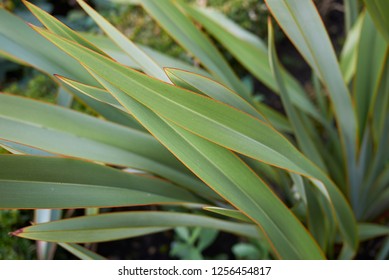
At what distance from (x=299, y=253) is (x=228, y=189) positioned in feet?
0.79

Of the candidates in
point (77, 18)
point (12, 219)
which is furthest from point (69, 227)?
point (77, 18)

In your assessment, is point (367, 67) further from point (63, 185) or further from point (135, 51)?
point (63, 185)

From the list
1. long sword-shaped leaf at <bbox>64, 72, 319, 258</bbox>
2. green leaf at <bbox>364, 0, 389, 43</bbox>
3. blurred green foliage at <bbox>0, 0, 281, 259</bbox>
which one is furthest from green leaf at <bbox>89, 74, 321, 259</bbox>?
blurred green foliage at <bbox>0, 0, 281, 259</bbox>

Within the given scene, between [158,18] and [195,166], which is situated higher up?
[158,18]

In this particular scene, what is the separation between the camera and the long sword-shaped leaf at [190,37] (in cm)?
95

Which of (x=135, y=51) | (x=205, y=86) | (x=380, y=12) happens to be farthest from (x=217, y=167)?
(x=380, y=12)

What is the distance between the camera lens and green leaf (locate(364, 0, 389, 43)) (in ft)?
2.41

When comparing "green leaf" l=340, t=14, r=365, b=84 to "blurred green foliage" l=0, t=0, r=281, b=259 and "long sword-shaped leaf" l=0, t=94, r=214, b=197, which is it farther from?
"long sword-shaped leaf" l=0, t=94, r=214, b=197

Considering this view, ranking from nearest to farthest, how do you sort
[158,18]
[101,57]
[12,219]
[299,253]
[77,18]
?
[101,57], [299,253], [158,18], [12,219], [77,18]

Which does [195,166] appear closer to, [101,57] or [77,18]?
[101,57]

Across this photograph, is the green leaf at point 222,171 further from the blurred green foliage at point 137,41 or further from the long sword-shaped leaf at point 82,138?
the blurred green foliage at point 137,41

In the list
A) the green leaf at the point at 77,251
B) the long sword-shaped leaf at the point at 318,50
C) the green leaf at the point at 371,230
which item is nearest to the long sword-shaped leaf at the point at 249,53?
the long sword-shaped leaf at the point at 318,50

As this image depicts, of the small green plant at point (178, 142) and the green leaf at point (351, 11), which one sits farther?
the green leaf at point (351, 11)
